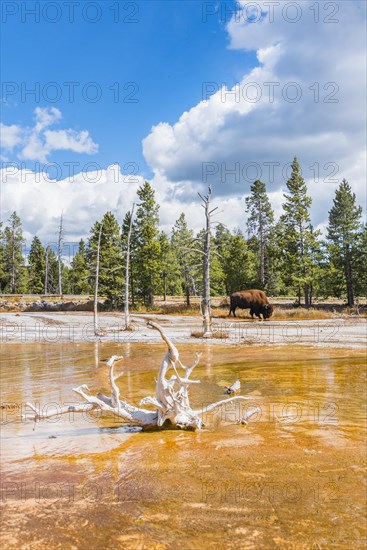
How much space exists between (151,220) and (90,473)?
45520mm

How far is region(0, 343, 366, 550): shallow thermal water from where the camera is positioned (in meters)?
4.85

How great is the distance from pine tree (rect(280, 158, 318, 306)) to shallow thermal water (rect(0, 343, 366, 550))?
34473 millimetres

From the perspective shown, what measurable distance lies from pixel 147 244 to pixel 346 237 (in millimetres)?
22591

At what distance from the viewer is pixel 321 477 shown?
6391 millimetres

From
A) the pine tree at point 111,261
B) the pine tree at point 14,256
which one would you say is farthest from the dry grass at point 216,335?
the pine tree at point 14,256

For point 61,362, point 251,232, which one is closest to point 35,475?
point 61,362

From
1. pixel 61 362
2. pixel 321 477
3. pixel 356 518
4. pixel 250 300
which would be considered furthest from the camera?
pixel 250 300

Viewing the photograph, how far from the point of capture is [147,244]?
2010 inches

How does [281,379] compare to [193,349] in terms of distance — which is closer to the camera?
[281,379]

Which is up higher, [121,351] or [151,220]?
[151,220]

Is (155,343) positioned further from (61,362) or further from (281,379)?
(281,379)

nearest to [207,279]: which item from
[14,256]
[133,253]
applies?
[133,253]

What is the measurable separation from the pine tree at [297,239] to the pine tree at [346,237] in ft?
11.9

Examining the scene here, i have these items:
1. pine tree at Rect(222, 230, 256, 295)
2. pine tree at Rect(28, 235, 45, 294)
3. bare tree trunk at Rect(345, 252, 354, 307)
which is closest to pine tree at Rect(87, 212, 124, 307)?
pine tree at Rect(222, 230, 256, 295)
